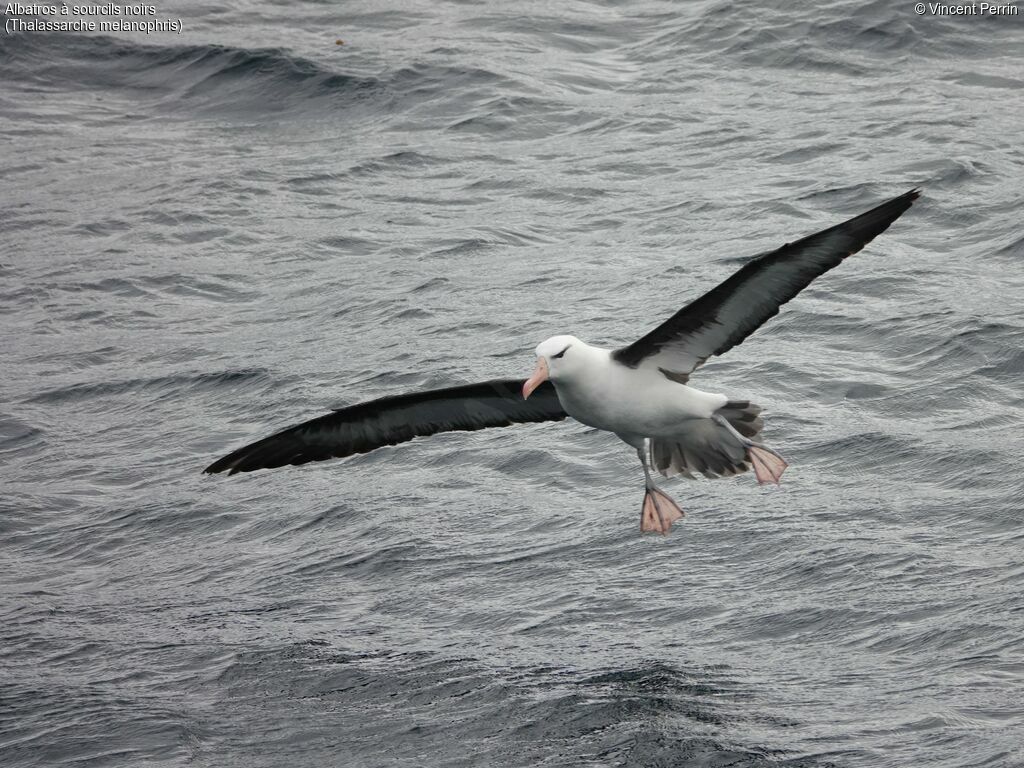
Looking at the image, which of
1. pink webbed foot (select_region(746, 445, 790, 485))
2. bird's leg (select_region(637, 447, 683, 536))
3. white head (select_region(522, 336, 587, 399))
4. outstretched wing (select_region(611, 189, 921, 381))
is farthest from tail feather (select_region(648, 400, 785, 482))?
white head (select_region(522, 336, 587, 399))

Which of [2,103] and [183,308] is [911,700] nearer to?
[183,308]

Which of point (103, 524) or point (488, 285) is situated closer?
point (103, 524)

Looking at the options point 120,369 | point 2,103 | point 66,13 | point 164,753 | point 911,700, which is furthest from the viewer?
point 66,13

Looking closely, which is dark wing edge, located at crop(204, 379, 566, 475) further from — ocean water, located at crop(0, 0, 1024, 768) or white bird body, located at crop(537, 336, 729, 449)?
ocean water, located at crop(0, 0, 1024, 768)

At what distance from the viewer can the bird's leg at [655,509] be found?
33.9 feet

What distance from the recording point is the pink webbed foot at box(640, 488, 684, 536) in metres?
10.4

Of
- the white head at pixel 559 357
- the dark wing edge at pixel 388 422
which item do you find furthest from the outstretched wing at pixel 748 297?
the dark wing edge at pixel 388 422

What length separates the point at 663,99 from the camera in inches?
819

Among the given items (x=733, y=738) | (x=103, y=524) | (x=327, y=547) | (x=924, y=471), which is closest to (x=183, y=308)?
(x=103, y=524)

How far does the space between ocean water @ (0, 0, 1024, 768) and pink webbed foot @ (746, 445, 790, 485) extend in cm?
83

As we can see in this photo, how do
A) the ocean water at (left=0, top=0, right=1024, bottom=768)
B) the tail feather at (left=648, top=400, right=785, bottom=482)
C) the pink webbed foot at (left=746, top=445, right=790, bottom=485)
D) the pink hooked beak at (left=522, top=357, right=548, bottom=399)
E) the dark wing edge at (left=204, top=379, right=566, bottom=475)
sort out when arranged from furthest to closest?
the dark wing edge at (left=204, top=379, right=566, bottom=475), the tail feather at (left=648, top=400, right=785, bottom=482), the pink webbed foot at (left=746, top=445, right=790, bottom=485), the ocean water at (left=0, top=0, right=1024, bottom=768), the pink hooked beak at (left=522, top=357, right=548, bottom=399)

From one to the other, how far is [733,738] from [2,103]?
1862 centimetres

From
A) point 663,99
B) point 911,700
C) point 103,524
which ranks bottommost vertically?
point 103,524

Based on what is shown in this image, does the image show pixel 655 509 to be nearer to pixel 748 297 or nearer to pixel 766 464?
pixel 766 464
